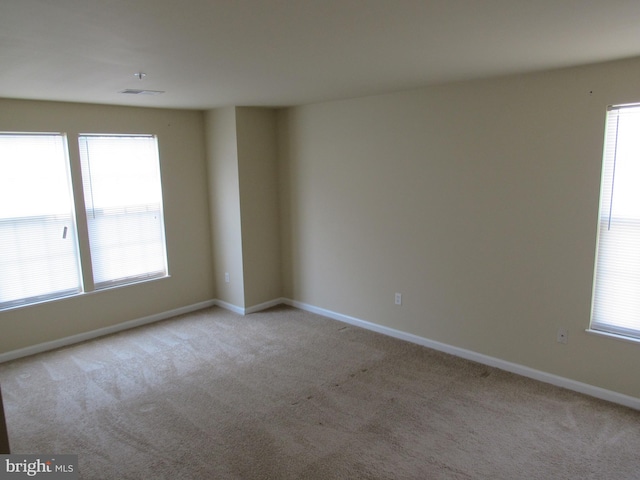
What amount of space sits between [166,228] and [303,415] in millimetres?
2941

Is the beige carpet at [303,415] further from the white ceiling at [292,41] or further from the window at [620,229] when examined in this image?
the white ceiling at [292,41]

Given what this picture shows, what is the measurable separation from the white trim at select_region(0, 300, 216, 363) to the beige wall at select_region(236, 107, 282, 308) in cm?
76

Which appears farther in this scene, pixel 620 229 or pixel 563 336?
pixel 563 336

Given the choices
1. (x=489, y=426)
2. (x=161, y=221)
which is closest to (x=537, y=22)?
(x=489, y=426)

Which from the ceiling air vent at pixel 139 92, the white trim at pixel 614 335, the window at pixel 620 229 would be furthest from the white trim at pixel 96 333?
the window at pixel 620 229

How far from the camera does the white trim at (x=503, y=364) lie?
3141 millimetres

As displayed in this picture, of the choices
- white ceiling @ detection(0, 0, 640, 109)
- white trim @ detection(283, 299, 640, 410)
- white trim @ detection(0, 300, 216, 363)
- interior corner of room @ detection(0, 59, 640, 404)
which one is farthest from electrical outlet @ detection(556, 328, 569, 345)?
white trim @ detection(0, 300, 216, 363)

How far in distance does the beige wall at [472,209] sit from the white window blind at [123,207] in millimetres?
1645

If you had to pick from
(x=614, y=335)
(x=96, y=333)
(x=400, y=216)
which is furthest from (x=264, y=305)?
(x=614, y=335)

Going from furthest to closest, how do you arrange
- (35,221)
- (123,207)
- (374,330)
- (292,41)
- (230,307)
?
(230,307), (123,207), (374,330), (35,221), (292,41)

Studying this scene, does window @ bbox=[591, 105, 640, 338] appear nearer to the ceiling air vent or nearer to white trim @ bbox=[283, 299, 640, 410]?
white trim @ bbox=[283, 299, 640, 410]

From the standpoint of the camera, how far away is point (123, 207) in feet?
15.7

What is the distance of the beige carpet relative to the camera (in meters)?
2.57

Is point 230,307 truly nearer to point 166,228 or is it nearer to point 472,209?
point 166,228
